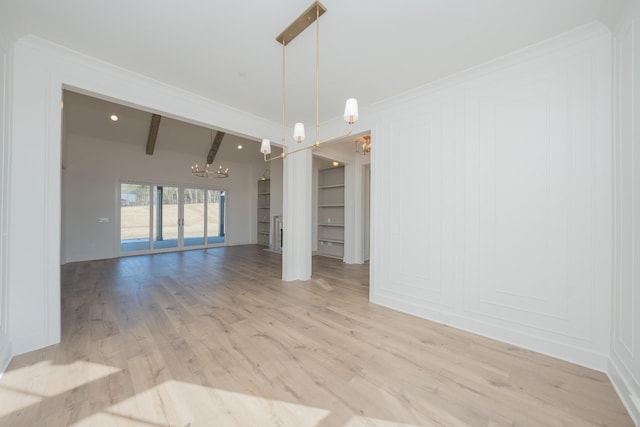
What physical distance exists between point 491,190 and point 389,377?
215 centimetres

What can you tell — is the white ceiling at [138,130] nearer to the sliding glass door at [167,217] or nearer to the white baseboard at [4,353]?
the sliding glass door at [167,217]

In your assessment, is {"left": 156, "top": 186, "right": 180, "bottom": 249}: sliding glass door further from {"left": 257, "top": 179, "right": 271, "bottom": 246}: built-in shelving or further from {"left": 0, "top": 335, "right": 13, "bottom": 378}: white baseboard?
{"left": 0, "top": 335, "right": 13, "bottom": 378}: white baseboard

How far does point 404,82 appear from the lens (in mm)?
3010

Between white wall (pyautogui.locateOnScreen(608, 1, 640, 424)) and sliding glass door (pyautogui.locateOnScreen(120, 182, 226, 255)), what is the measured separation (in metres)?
9.55

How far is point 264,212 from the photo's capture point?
33.1ft

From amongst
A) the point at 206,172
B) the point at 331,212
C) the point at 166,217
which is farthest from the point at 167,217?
the point at 331,212

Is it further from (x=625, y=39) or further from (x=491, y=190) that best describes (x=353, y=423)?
(x=625, y=39)

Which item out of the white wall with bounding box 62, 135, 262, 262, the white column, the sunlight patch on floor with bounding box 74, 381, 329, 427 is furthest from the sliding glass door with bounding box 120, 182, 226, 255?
the sunlight patch on floor with bounding box 74, 381, 329, 427

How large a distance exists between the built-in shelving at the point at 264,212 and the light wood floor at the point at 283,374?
666cm

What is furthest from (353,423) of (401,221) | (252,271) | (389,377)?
(252,271)

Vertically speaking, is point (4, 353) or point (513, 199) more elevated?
point (513, 199)

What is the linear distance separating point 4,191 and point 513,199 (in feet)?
15.4

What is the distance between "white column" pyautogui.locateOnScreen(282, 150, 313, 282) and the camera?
15.5 feet

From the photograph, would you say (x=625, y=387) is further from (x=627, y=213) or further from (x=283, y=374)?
(x=283, y=374)
